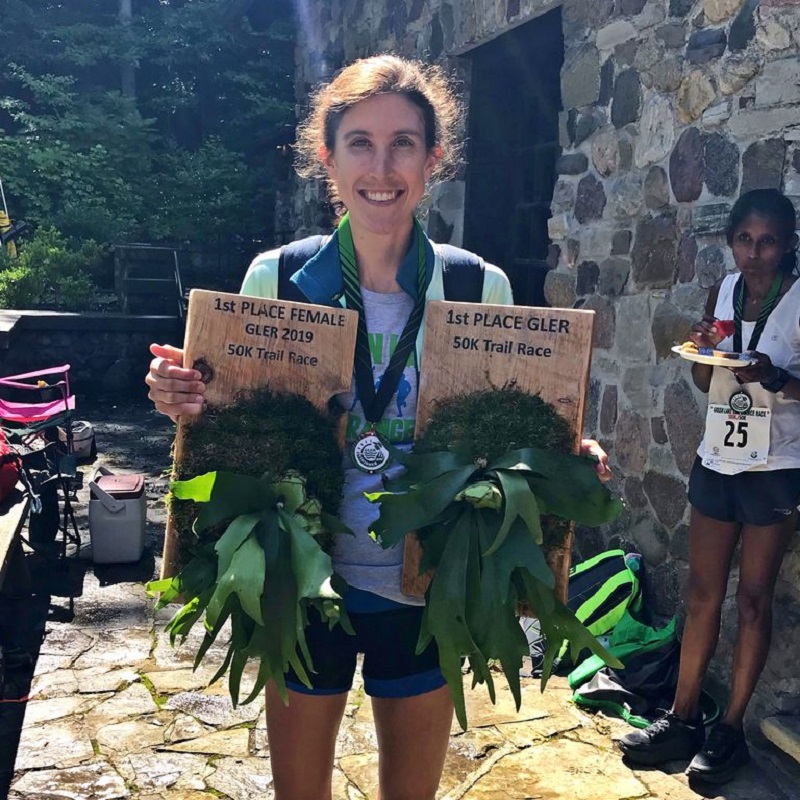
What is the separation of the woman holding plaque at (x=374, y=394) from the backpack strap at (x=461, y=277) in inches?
0.8

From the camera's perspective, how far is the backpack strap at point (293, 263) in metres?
1.68

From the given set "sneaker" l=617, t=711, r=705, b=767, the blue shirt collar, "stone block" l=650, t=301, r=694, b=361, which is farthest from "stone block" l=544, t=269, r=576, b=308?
the blue shirt collar

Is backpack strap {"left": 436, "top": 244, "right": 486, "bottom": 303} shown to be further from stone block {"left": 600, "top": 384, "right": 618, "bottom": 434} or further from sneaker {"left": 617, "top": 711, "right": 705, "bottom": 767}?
stone block {"left": 600, "top": 384, "right": 618, "bottom": 434}

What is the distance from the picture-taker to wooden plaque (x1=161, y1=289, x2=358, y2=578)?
5.13ft

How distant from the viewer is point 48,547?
15.7ft

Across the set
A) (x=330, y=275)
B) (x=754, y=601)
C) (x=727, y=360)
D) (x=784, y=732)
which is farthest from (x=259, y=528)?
(x=784, y=732)

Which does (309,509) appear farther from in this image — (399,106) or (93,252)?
(93,252)

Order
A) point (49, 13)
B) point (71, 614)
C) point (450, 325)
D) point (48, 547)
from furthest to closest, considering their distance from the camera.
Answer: point (49, 13) < point (48, 547) < point (71, 614) < point (450, 325)

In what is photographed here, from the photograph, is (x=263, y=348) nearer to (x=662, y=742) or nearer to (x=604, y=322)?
(x=662, y=742)

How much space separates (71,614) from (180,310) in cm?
587

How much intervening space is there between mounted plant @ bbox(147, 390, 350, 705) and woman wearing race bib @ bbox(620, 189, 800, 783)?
63.6 inches

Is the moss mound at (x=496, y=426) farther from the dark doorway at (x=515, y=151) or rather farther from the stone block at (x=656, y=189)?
the dark doorway at (x=515, y=151)

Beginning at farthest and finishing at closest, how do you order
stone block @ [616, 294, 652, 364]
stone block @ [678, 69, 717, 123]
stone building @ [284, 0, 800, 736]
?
stone block @ [616, 294, 652, 364] → stone block @ [678, 69, 717, 123] → stone building @ [284, 0, 800, 736]

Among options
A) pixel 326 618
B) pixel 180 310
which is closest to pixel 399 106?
pixel 326 618
